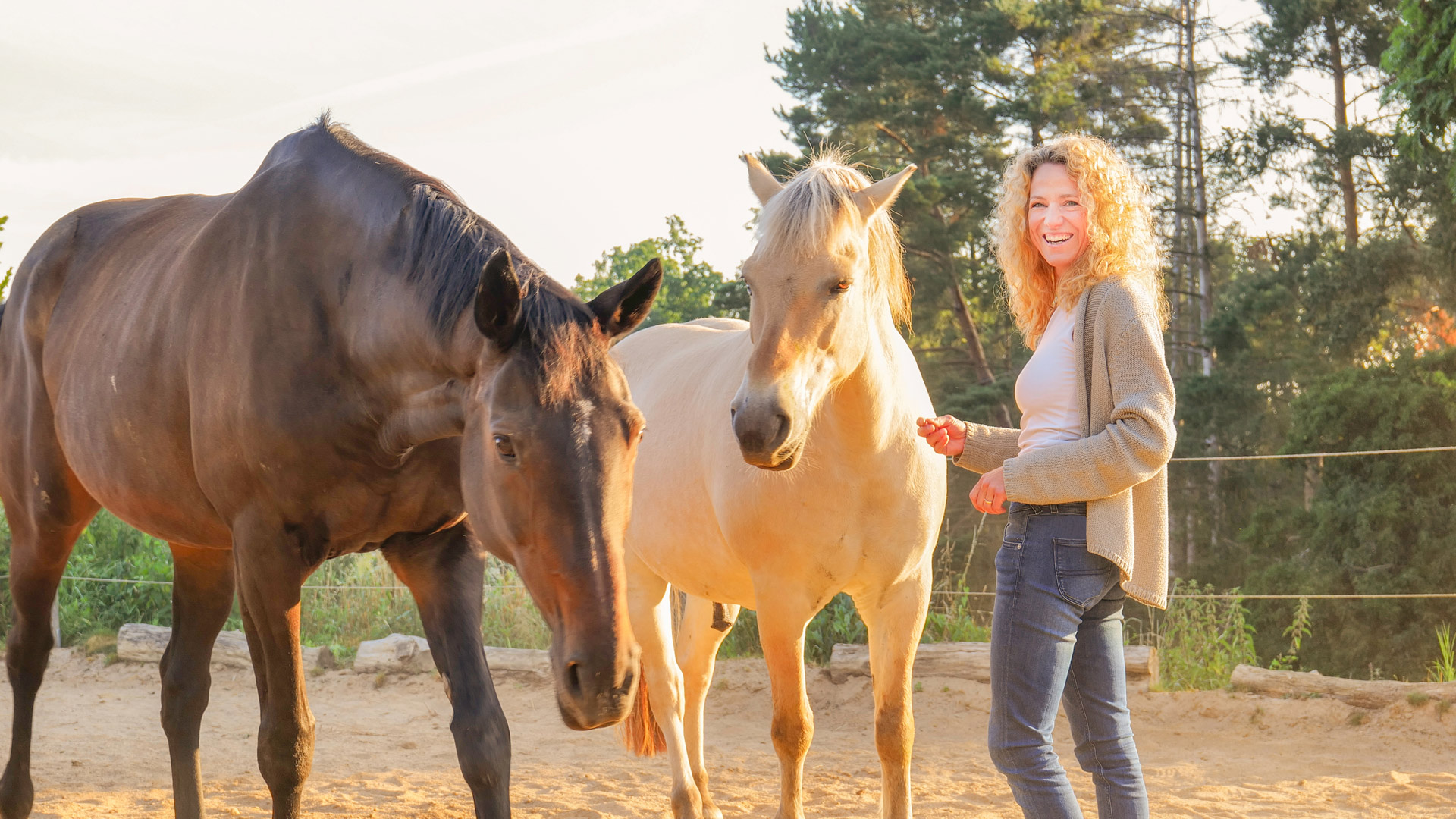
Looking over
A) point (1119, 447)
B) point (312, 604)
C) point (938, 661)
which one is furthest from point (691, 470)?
point (312, 604)

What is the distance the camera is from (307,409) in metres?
2.46

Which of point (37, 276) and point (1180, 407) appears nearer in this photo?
point (37, 276)

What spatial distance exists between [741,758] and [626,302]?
13.1 ft

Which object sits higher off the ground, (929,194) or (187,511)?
(929,194)

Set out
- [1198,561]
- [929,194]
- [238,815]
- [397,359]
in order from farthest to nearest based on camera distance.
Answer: [929,194]
[1198,561]
[238,815]
[397,359]

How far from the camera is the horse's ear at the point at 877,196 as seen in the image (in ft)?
10.4

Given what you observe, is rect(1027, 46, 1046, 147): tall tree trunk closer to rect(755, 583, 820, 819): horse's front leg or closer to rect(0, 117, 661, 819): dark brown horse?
rect(755, 583, 820, 819): horse's front leg

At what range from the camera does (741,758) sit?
561 cm

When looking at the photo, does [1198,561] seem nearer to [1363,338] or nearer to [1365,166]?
[1363,338]

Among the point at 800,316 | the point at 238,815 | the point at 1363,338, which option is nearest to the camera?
the point at 800,316

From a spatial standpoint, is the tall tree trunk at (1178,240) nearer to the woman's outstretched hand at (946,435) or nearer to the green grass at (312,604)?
the green grass at (312,604)

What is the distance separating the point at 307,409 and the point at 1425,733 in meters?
5.84

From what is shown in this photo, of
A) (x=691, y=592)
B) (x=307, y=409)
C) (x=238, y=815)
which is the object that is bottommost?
(x=238, y=815)

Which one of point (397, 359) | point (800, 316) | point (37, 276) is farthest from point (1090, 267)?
point (37, 276)
